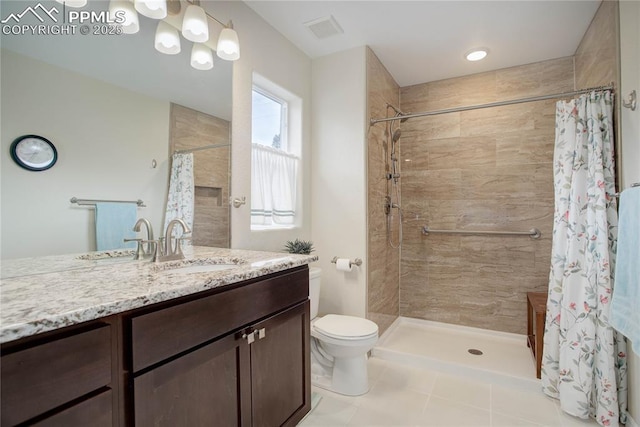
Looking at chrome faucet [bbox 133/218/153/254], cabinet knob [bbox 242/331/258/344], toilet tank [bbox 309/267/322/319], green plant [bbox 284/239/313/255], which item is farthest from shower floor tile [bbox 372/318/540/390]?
chrome faucet [bbox 133/218/153/254]

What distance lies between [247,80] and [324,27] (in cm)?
72

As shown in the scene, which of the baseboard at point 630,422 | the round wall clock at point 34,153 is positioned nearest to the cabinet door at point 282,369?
the round wall clock at point 34,153

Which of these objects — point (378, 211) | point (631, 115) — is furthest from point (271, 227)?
point (631, 115)

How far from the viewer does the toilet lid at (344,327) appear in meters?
1.94

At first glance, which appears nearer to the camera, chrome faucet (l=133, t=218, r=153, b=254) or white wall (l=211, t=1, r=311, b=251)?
chrome faucet (l=133, t=218, r=153, b=254)

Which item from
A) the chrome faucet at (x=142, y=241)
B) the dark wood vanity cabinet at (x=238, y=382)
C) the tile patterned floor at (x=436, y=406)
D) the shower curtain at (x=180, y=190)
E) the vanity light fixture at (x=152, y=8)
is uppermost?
the vanity light fixture at (x=152, y=8)

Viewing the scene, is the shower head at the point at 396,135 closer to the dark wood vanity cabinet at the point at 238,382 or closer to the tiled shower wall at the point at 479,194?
the tiled shower wall at the point at 479,194

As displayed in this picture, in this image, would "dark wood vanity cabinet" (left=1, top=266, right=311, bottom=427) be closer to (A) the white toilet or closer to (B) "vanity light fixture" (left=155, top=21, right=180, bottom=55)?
(A) the white toilet

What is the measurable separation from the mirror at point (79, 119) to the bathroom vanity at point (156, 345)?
20 centimetres

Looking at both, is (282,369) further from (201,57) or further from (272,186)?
(201,57)

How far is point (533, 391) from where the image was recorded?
2.00 metres

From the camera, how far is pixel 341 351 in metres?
1.95

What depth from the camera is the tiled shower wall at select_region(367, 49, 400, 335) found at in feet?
8.23

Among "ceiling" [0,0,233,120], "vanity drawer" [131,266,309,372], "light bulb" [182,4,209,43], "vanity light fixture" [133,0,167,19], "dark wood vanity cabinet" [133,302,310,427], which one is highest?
"light bulb" [182,4,209,43]
